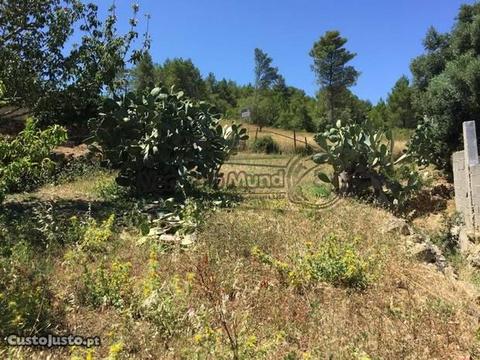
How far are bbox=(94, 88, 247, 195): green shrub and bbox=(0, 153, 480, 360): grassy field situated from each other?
1.58m

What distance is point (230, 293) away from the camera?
11.2ft

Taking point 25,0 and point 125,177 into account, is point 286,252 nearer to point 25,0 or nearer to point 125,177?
point 125,177

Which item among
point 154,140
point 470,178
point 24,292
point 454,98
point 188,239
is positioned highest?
point 454,98

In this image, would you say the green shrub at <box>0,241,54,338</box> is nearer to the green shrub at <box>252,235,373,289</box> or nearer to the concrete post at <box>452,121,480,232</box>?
the green shrub at <box>252,235,373,289</box>

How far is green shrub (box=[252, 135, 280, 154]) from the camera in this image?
17.8 m

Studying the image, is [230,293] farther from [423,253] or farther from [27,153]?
[423,253]

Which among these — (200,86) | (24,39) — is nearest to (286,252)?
(24,39)

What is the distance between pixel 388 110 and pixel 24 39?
119 ft

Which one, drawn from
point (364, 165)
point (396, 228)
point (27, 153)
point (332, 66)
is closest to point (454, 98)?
point (364, 165)

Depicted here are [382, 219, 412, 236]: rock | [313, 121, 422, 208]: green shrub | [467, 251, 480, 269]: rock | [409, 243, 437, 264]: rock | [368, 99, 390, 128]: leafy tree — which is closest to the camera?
[409, 243, 437, 264]: rock

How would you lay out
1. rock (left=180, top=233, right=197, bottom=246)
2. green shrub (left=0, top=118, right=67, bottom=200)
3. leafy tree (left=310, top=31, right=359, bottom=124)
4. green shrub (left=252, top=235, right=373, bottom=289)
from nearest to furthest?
green shrub (left=0, top=118, right=67, bottom=200) < green shrub (left=252, top=235, right=373, bottom=289) < rock (left=180, top=233, right=197, bottom=246) < leafy tree (left=310, top=31, right=359, bottom=124)

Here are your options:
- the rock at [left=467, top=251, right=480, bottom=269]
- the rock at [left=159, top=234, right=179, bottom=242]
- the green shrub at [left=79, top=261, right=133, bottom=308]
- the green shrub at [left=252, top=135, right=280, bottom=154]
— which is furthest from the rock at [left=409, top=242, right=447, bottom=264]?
the green shrub at [left=252, top=135, right=280, bottom=154]

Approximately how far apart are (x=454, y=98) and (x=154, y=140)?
712 cm

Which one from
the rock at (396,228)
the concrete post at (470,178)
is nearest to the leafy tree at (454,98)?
the concrete post at (470,178)
